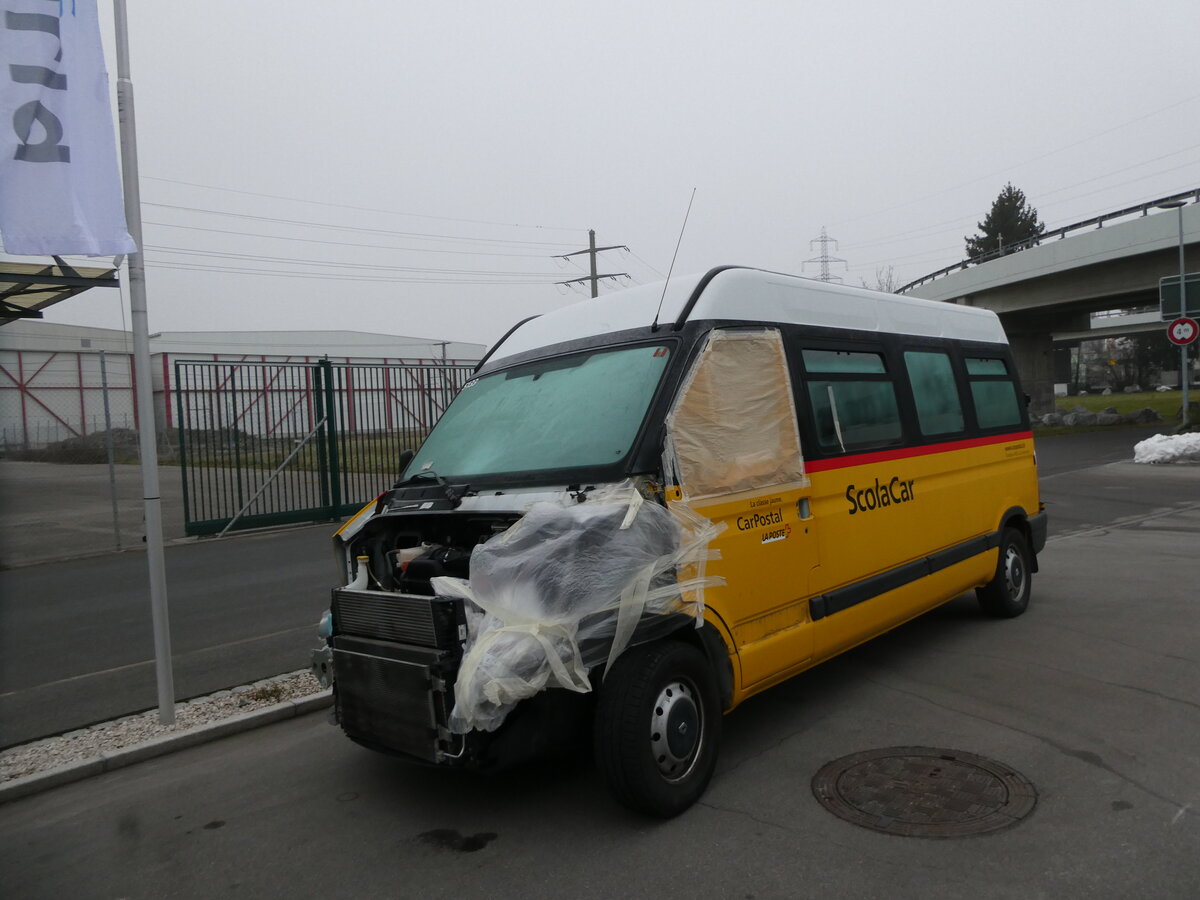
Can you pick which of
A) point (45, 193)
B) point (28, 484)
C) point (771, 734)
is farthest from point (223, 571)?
point (28, 484)

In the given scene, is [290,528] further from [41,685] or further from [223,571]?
[41,685]

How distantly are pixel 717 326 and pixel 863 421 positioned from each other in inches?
57.2

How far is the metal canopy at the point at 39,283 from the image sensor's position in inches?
262

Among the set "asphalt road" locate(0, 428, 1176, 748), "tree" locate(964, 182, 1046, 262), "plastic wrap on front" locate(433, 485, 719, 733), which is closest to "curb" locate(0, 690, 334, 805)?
"asphalt road" locate(0, 428, 1176, 748)

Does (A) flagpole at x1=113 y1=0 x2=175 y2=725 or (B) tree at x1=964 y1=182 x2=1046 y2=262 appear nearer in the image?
(A) flagpole at x1=113 y1=0 x2=175 y2=725

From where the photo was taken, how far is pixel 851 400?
5.36 meters

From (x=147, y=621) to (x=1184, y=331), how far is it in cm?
2179

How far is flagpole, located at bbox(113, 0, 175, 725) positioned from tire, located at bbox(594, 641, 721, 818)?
10.4 feet

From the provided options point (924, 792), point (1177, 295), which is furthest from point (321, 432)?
point (1177, 295)

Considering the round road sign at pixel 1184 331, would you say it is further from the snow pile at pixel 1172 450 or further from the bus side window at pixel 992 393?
the bus side window at pixel 992 393

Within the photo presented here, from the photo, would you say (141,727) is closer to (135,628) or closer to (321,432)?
(135,628)

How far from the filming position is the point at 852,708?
5.19m

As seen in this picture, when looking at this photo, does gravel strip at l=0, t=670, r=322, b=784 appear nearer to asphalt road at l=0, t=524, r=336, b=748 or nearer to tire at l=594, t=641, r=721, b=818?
asphalt road at l=0, t=524, r=336, b=748

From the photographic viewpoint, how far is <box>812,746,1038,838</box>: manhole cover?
3.71m
